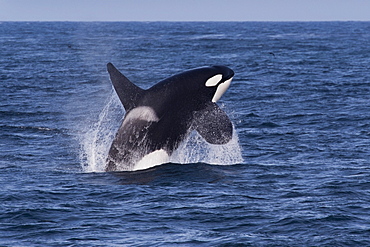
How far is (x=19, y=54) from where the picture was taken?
61.2 m

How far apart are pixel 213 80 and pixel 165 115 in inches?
54.1

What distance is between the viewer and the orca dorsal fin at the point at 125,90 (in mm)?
15133

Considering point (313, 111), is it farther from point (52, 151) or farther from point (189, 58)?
point (189, 58)

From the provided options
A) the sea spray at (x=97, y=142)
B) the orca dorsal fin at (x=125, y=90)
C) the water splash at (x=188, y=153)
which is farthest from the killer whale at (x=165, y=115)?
the sea spray at (x=97, y=142)

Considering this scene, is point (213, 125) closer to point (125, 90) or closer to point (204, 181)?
point (204, 181)

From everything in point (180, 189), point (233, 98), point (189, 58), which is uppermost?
point (189, 58)

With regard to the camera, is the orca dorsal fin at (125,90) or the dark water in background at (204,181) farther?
the orca dorsal fin at (125,90)

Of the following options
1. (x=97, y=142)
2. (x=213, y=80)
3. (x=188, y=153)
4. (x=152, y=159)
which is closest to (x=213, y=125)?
(x=213, y=80)

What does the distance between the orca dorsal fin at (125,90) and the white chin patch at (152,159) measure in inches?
45.7

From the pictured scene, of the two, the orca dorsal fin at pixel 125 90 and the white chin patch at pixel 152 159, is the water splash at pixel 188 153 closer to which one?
the white chin patch at pixel 152 159

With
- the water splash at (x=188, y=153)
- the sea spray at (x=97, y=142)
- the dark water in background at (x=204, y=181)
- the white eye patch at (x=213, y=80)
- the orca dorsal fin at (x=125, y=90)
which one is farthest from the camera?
the sea spray at (x=97, y=142)

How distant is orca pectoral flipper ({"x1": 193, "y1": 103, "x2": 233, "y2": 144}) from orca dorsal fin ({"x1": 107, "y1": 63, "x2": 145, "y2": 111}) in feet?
4.80

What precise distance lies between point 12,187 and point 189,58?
4253 cm

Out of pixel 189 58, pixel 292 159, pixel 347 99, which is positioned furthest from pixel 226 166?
pixel 189 58
